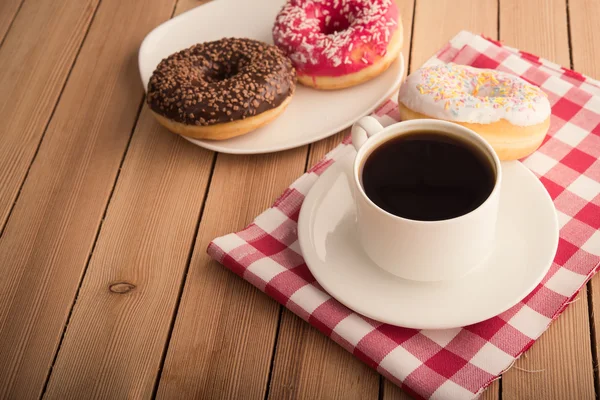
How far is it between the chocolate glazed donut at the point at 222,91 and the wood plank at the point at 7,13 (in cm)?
52

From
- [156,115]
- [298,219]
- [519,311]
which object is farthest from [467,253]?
[156,115]

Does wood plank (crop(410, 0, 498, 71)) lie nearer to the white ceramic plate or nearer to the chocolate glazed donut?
the white ceramic plate

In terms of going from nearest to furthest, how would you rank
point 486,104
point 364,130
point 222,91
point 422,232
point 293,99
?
point 422,232 < point 364,130 < point 486,104 < point 222,91 < point 293,99

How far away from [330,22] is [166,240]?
1.98 ft

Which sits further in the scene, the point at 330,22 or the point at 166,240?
the point at 330,22

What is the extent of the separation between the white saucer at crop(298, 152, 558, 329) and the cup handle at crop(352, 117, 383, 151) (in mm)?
74

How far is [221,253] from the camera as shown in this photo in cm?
100

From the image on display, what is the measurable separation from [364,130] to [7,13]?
1107 mm

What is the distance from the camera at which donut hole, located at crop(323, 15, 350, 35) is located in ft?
4.48

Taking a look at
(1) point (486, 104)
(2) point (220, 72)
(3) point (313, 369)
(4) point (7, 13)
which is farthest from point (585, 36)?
(4) point (7, 13)

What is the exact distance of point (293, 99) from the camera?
129cm

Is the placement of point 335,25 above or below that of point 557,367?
above

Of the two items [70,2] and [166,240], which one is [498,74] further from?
[70,2]

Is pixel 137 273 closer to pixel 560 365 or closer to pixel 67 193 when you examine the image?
pixel 67 193
